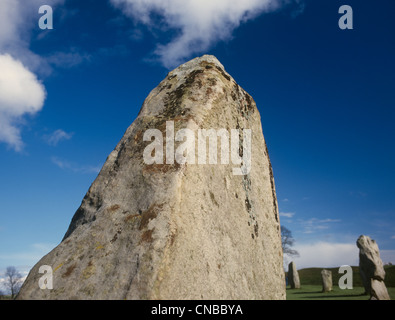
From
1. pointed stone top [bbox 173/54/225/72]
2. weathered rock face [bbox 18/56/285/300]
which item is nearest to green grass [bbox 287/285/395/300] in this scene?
weathered rock face [bbox 18/56/285/300]

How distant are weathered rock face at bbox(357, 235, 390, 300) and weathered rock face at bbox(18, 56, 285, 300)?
529 inches

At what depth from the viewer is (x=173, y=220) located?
3.38 metres

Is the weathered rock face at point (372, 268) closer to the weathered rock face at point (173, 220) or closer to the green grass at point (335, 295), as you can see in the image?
the green grass at point (335, 295)

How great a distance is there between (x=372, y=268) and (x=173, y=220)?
55.2 ft

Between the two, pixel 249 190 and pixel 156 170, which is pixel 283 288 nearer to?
pixel 249 190

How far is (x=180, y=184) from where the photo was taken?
3635 mm

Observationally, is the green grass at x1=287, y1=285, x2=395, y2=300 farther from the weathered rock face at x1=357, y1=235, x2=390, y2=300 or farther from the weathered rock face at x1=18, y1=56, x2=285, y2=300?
the weathered rock face at x1=18, y1=56, x2=285, y2=300

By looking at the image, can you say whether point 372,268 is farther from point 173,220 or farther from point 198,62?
point 173,220

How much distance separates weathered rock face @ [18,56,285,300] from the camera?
3.20m

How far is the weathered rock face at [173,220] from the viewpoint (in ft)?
10.5

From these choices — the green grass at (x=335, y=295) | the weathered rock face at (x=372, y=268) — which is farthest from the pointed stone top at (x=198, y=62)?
the green grass at (x=335, y=295)

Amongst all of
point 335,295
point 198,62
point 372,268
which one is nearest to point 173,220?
point 198,62

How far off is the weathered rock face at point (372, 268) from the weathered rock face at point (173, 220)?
13436 mm
